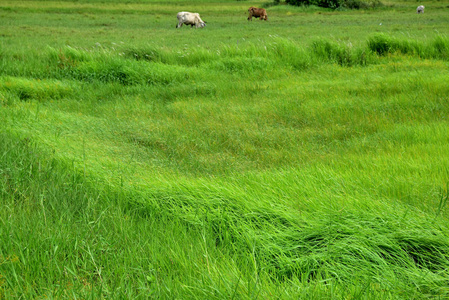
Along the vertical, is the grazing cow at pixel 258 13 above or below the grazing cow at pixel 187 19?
above

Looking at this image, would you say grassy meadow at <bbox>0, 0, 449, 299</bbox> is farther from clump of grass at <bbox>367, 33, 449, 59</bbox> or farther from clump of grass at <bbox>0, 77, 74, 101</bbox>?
clump of grass at <bbox>367, 33, 449, 59</bbox>

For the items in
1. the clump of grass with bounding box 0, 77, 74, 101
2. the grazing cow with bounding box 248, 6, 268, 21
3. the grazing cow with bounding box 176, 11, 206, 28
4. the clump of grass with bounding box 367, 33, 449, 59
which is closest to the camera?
the clump of grass with bounding box 0, 77, 74, 101

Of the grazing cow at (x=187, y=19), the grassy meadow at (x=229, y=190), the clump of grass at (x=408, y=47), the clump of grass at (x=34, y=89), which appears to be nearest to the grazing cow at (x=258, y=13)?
the grazing cow at (x=187, y=19)

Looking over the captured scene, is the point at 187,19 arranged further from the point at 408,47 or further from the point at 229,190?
the point at 229,190

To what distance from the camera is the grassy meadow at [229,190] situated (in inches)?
81.5

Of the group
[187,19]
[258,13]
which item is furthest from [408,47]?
[258,13]

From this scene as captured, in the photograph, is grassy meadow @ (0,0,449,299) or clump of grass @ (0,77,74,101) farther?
clump of grass @ (0,77,74,101)

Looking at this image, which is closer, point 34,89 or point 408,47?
point 34,89

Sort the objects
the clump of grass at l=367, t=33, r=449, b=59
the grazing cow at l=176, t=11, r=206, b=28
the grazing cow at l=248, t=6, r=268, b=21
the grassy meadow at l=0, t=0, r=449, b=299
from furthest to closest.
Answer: the grazing cow at l=248, t=6, r=268, b=21 → the grazing cow at l=176, t=11, r=206, b=28 → the clump of grass at l=367, t=33, r=449, b=59 → the grassy meadow at l=0, t=0, r=449, b=299

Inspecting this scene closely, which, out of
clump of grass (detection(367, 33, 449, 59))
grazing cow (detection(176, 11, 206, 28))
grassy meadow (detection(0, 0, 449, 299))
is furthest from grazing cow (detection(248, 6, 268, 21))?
grassy meadow (detection(0, 0, 449, 299))

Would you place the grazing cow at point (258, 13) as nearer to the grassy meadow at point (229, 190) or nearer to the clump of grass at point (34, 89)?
the grassy meadow at point (229, 190)

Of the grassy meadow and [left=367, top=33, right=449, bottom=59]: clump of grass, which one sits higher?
[left=367, top=33, right=449, bottom=59]: clump of grass

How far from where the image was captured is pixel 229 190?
3.02 m

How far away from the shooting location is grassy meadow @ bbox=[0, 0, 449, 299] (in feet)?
6.79
